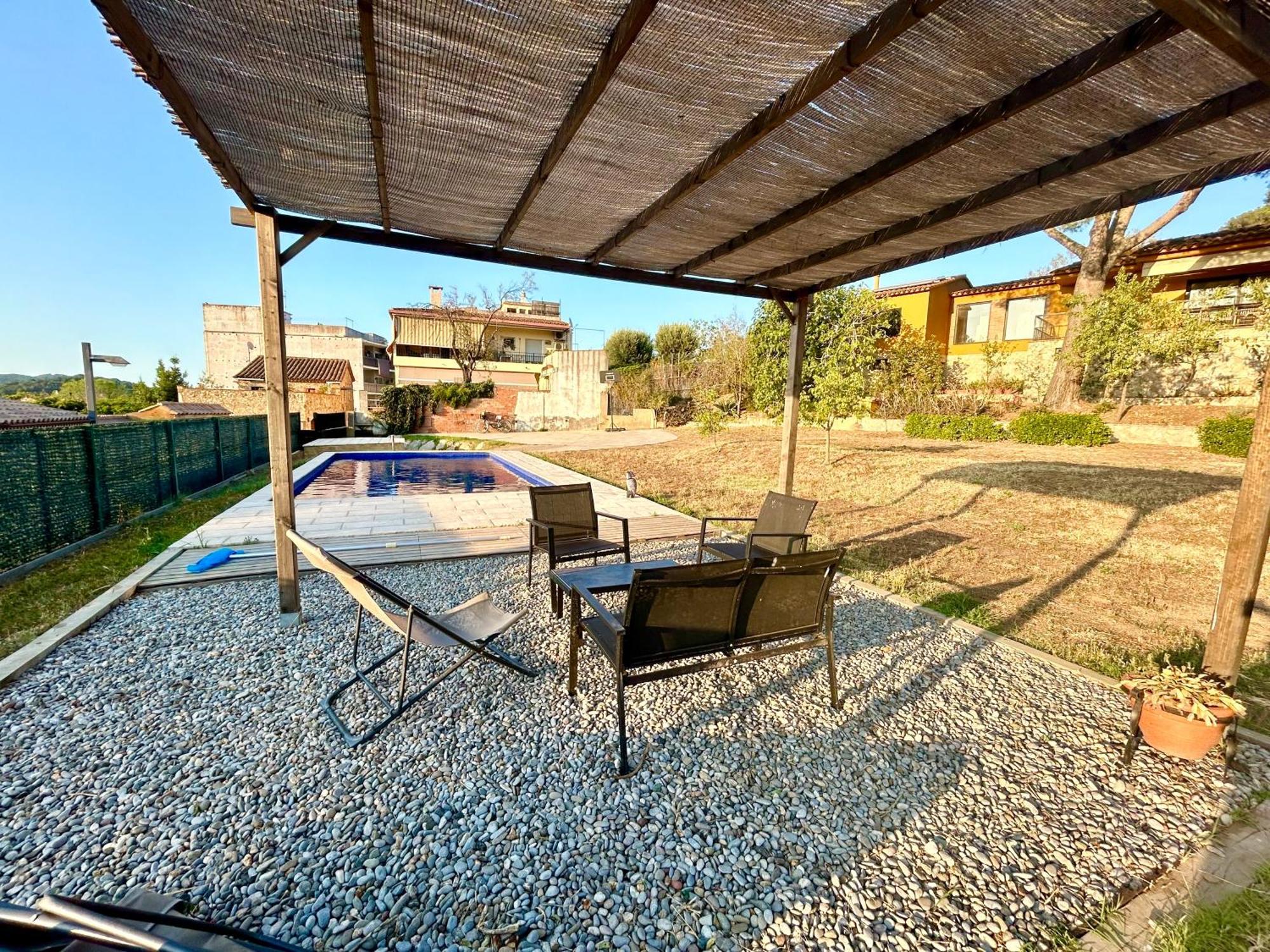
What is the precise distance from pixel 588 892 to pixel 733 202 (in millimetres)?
3590

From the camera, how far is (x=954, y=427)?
14.3 meters

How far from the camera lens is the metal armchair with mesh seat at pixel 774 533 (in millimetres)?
4047

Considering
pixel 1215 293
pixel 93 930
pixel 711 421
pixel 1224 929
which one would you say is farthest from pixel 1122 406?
pixel 93 930

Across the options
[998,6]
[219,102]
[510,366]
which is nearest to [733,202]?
[998,6]

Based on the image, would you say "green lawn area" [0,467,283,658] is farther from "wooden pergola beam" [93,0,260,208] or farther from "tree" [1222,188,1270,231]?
"tree" [1222,188,1270,231]

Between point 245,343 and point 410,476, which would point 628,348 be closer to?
point 410,476

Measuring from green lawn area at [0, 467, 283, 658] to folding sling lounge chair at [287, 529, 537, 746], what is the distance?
215 centimetres

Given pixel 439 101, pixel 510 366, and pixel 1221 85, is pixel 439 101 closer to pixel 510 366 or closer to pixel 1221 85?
pixel 1221 85

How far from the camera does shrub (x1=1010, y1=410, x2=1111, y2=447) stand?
11.8 meters

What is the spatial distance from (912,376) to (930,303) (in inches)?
276

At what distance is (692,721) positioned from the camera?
2.65m

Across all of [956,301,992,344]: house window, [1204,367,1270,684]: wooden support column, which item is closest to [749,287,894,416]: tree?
[1204,367,1270,684]: wooden support column

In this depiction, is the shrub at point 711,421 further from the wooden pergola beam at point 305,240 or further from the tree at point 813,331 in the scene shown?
the wooden pergola beam at point 305,240

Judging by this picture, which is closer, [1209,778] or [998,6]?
[998,6]
